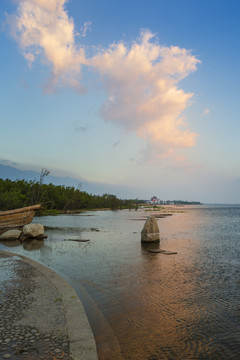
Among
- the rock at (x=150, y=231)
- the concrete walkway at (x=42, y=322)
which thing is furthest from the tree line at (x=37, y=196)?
the concrete walkway at (x=42, y=322)

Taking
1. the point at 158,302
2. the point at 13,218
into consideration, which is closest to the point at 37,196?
the point at 13,218

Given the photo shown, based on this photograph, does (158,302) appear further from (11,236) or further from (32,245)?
A: (11,236)

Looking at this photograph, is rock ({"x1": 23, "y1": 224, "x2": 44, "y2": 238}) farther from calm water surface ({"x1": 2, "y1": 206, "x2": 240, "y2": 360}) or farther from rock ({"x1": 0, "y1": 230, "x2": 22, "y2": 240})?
calm water surface ({"x1": 2, "y1": 206, "x2": 240, "y2": 360})

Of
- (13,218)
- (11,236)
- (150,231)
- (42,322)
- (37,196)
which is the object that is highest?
(37,196)

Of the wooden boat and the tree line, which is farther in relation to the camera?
the tree line

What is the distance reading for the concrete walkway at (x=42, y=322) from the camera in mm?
4660

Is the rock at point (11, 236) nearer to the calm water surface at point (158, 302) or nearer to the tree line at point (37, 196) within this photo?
the calm water surface at point (158, 302)

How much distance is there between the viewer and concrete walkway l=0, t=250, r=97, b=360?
4.66 meters

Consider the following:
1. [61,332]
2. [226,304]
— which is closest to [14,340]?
[61,332]

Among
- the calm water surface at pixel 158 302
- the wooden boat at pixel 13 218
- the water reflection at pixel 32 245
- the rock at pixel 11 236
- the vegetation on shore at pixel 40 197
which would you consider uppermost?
the vegetation on shore at pixel 40 197

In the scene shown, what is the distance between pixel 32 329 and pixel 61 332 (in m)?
0.69

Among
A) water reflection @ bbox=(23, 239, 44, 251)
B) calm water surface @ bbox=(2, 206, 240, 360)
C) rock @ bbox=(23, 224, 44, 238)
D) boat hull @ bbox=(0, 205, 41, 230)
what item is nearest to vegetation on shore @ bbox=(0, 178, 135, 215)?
boat hull @ bbox=(0, 205, 41, 230)

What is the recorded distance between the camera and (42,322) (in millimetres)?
5812

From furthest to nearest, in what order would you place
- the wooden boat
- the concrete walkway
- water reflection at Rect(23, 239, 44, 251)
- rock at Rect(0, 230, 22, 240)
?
the wooden boat < rock at Rect(0, 230, 22, 240) < water reflection at Rect(23, 239, 44, 251) < the concrete walkway
